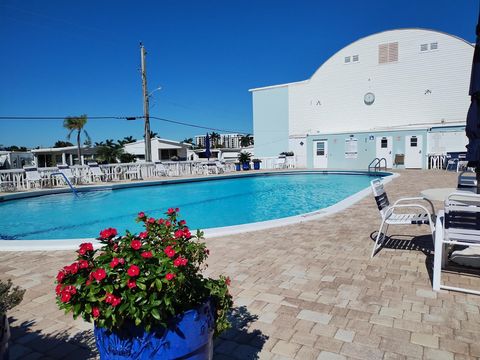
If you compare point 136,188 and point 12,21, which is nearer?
point 136,188

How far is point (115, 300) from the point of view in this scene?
1292mm

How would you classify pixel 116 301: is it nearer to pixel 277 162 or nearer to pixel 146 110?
pixel 146 110

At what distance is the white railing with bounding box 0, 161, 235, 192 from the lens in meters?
12.9

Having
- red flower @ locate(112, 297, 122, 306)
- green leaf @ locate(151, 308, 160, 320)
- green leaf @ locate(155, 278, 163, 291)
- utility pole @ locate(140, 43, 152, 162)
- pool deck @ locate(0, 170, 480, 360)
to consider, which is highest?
utility pole @ locate(140, 43, 152, 162)

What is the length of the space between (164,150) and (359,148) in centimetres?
2680

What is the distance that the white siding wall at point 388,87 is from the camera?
67.2 ft

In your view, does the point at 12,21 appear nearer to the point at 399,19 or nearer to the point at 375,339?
the point at 375,339

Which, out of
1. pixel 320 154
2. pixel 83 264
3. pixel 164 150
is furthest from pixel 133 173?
pixel 164 150

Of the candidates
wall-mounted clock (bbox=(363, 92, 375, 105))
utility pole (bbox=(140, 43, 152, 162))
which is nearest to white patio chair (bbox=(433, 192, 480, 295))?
utility pole (bbox=(140, 43, 152, 162))

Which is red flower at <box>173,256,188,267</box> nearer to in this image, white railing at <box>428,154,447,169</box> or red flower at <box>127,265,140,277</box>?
red flower at <box>127,265,140,277</box>

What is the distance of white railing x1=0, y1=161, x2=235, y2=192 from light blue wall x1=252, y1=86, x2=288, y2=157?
6.88 meters

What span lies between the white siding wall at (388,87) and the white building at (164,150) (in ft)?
59.4

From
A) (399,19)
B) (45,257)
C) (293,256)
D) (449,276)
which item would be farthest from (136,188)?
(399,19)

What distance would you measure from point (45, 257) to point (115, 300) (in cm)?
367
